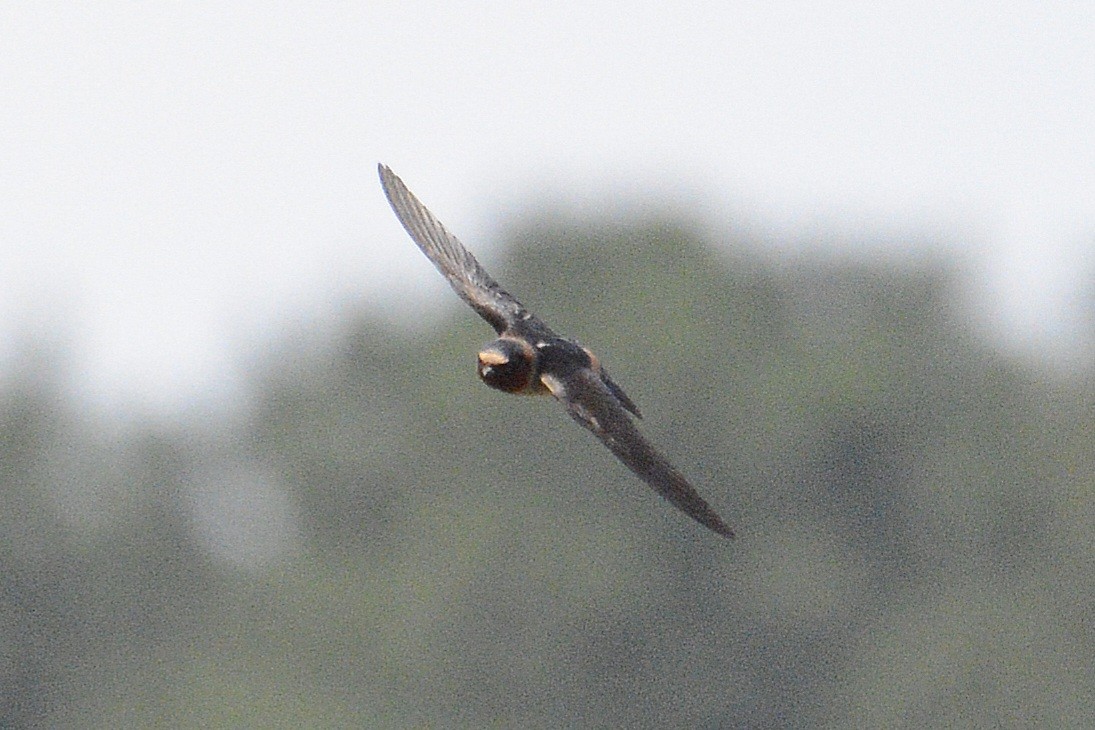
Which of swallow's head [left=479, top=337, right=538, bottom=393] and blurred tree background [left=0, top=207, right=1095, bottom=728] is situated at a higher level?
swallow's head [left=479, top=337, right=538, bottom=393]

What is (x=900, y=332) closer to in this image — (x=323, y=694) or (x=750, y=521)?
(x=750, y=521)

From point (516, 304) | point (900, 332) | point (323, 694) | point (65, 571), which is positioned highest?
point (516, 304)

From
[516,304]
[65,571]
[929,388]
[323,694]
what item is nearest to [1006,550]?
[929,388]

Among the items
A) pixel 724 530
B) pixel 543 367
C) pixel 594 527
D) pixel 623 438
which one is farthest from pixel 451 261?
pixel 594 527

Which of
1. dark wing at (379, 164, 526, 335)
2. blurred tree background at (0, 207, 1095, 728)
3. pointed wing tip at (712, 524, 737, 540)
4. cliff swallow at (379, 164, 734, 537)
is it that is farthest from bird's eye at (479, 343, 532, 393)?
blurred tree background at (0, 207, 1095, 728)

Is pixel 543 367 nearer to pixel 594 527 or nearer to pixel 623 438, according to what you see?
pixel 623 438

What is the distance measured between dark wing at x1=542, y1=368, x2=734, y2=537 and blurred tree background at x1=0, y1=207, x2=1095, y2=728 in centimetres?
2437

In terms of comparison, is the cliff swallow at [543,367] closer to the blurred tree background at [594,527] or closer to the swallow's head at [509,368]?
the swallow's head at [509,368]

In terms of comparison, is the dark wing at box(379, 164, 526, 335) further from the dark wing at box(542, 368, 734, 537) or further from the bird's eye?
the dark wing at box(542, 368, 734, 537)

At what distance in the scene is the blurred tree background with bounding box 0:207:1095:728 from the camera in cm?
3631

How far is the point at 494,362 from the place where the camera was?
400 inches

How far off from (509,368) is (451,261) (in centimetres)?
128

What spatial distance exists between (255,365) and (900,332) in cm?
975

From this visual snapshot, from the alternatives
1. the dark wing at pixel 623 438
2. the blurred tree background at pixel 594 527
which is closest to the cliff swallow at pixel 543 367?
the dark wing at pixel 623 438
